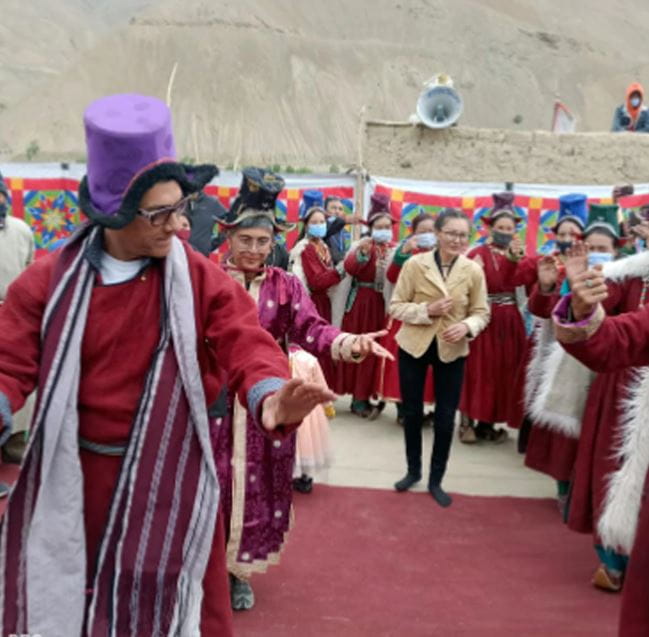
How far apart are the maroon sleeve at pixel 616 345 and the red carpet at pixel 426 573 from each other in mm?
1735

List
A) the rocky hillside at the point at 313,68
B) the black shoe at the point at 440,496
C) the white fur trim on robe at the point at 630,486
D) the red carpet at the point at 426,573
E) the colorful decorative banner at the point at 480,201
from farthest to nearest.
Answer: the rocky hillside at the point at 313,68 → the colorful decorative banner at the point at 480,201 → the black shoe at the point at 440,496 → the red carpet at the point at 426,573 → the white fur trim on robe at the point at 630,486

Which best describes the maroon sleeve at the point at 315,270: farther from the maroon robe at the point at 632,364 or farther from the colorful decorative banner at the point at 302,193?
the maroon robe at the point at 632,364

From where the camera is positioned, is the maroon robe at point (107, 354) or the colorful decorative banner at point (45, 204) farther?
the colorful decorative banner at point (45, 204)

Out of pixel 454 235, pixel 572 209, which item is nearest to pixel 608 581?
pixel 454 235

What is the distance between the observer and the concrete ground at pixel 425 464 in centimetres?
569

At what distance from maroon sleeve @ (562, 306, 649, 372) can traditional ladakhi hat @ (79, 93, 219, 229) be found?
1.17 metres

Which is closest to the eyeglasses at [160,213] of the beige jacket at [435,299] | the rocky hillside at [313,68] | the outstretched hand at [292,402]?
the outstretched hand at [292,402]

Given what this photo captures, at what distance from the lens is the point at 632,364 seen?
2.48 m

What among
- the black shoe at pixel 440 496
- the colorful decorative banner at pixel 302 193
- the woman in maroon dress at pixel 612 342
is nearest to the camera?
the woman in maroon dress at pixel 612 342

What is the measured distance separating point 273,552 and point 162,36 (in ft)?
207

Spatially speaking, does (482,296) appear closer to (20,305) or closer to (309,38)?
(20,305)

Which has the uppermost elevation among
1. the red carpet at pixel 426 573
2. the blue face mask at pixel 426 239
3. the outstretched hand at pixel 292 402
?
the outstretched hand at pixel 292 402

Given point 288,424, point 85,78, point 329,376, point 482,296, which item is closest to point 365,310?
point 329,376

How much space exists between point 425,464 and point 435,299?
1485mm
